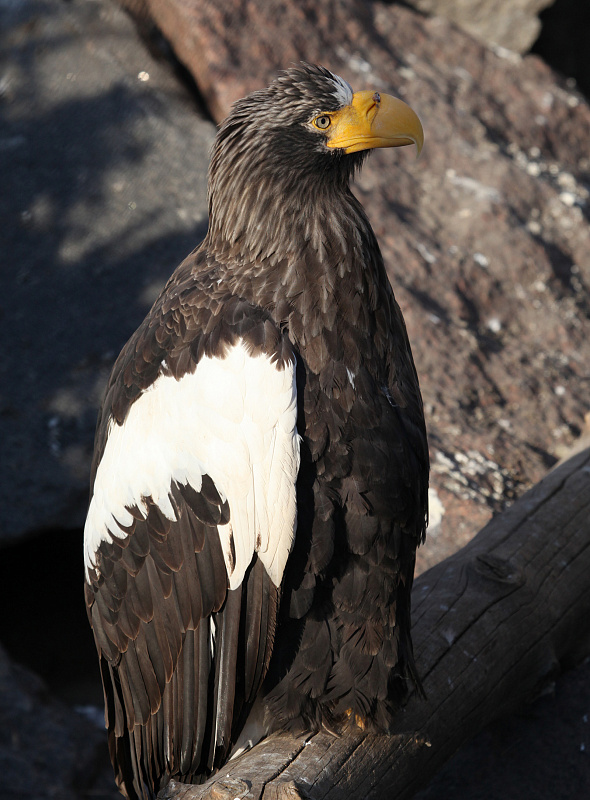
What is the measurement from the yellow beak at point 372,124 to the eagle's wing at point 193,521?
1.81ft

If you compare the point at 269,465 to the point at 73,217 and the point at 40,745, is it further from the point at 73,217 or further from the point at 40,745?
the point at 73,217

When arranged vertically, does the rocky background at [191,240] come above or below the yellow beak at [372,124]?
below

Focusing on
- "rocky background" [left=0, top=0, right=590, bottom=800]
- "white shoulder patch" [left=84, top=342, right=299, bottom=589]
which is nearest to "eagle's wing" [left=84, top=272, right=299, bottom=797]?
"white shoulder patch" [left=84, top=342, right=299, bottom=589]

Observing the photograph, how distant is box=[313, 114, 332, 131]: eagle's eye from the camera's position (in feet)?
7.25

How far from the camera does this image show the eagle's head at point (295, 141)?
2203 millimetres

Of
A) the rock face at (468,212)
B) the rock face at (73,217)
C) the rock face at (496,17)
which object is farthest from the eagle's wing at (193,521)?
the rock face at (496,17)

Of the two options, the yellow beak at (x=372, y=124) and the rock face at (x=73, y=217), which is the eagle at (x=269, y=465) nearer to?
the yellow beak at (x=372, y=124)

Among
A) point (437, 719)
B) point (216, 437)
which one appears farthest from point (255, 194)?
point (437, 719)

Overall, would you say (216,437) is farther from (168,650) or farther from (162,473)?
(168,650)

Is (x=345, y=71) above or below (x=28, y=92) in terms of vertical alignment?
above

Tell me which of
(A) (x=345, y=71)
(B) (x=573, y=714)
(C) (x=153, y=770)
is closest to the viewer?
(C) (x=153, y=770)

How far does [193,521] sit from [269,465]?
28 cm

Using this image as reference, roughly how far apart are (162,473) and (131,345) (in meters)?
0.44

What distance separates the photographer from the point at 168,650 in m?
2.25
